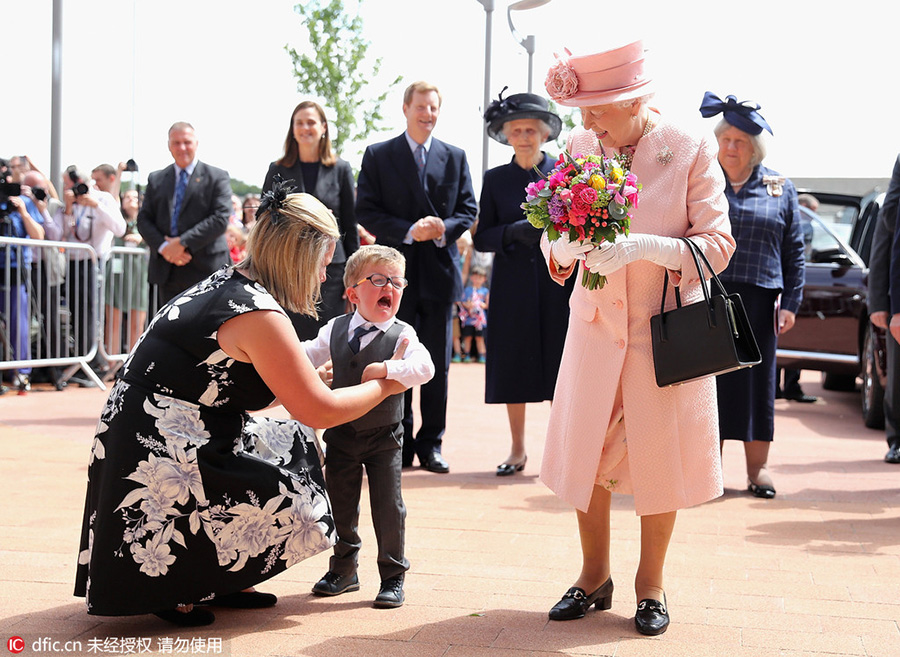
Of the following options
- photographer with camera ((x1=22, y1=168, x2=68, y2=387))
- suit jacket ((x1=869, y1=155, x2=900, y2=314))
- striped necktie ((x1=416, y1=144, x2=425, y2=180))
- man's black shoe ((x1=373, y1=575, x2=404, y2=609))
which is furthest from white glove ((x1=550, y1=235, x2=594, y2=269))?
photographer with camera ((x1=22, y1=168, x2=68, y2=387))

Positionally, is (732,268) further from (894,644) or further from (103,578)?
(103,578)

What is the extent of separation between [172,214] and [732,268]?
14.9 feet

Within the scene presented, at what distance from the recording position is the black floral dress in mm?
3428

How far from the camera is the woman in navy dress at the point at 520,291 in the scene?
6.75 metres

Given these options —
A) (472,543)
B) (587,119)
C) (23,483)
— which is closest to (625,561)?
(472,543)

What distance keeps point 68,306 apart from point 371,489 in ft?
26.1

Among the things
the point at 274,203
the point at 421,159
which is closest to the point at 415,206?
the point at 421,159

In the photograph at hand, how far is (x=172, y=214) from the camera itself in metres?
8.48

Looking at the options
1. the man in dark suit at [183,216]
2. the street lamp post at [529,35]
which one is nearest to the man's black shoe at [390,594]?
the man in dark suit at [183,216]

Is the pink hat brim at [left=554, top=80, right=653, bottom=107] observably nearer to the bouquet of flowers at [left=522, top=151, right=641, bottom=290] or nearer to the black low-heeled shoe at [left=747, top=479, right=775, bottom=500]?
the bouquet of flowers at [left=522, top=151, right=641, bottom=290]

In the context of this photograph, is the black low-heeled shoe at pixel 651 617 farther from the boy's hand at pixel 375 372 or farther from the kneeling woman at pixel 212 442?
the boy's hand at pixel 375 372

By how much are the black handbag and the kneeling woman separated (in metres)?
0.98

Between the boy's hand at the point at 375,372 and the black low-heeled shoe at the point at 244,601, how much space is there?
917 mm

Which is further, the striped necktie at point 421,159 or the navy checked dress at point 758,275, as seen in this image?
the striped necktie at point 421,159
